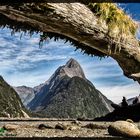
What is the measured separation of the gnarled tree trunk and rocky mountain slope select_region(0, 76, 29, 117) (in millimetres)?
15139

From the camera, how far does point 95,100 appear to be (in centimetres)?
9138

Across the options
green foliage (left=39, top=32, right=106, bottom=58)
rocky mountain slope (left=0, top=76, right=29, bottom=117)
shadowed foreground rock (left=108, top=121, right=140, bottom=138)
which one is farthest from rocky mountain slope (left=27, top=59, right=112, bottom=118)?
shadowed foreground rock (left=108, top=121, right=140, bottom=138)

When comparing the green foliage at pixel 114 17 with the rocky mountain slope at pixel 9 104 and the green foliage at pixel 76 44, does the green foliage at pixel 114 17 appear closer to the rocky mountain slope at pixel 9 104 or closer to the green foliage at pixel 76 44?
the green foliage at pixel 76 44

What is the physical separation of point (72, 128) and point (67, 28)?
377 cm

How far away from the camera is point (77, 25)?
16.8m

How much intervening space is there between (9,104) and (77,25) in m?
25.4

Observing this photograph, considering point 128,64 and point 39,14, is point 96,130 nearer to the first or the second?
point 39,14

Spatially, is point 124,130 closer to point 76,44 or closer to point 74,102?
point 76,44

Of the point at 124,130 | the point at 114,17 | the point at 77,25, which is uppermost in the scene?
the point at 114,17

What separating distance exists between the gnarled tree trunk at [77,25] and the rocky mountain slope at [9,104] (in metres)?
15.1

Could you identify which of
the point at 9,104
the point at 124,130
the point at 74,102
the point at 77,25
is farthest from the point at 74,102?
the point at 124,130

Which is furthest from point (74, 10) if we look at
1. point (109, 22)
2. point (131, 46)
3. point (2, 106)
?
point (2, 106)

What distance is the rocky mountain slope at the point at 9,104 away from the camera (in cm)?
3638

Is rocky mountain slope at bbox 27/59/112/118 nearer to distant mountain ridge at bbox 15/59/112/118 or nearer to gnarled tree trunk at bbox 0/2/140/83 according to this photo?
distant mountain ridge at bbox 15/59/112/118
